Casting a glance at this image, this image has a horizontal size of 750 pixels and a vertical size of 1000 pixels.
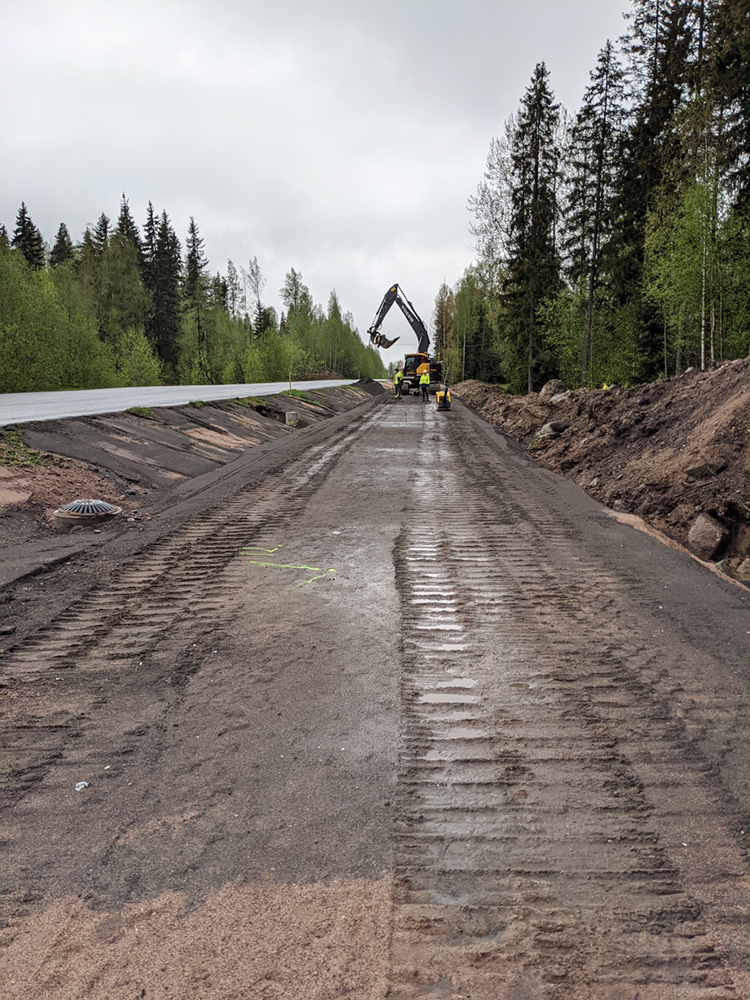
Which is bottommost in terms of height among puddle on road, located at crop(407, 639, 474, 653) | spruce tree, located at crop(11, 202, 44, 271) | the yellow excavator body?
puddle on road, located at crop(407, 639, 474, 653)

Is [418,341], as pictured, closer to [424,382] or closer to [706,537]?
[424,382]

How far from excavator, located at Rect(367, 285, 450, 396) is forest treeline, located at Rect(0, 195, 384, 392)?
14.8m

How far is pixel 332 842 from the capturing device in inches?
106

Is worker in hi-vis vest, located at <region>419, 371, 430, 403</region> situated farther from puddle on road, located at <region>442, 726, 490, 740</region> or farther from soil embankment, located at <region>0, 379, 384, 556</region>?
puddle on road, located at <region>442, 726, 490, 740</region>

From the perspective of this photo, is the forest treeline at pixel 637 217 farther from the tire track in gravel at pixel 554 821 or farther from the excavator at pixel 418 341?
the tire track in gravel at pixel 554 821

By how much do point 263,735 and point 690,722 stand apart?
8.46ft

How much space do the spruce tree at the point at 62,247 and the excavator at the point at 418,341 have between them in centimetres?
4235

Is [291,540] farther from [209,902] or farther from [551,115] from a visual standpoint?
[551,115]

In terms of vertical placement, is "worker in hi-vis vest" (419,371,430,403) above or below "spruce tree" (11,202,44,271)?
below

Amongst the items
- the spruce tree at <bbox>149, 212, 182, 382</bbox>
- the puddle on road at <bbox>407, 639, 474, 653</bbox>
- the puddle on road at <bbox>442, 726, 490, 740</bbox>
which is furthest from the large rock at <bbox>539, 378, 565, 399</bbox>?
the spruce tree at <bbox>149, 212, 182, 382</bbox>

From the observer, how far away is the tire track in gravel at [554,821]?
7.08 ft

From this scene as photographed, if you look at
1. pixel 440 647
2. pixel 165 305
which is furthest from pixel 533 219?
pixel 165 305

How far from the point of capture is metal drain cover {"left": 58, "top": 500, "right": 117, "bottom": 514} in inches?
321

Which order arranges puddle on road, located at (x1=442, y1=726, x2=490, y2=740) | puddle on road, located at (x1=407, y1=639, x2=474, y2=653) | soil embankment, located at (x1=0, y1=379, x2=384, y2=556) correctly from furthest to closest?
soil embankment, located at (x1=0, y1=379, x2=384, y2=556)
puddle on road, located at (x1=407, y1=639, x2=474, y2=653)
puddle on road, located at (x1=442, y1=726, x2=490, y2=740)
